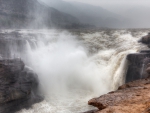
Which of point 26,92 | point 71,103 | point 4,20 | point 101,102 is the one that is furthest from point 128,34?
point 4,20

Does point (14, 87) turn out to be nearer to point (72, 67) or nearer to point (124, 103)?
point (72, 67)

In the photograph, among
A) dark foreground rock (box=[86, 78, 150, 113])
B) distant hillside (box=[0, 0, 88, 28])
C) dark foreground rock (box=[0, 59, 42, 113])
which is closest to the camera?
dark foreground rock (box=[86, 78, 150, 113])

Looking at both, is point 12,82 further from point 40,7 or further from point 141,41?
point 40,7

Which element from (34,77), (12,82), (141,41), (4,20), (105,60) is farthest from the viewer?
(4,20)

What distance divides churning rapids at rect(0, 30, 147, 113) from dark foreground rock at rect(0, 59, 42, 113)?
3.17 feet

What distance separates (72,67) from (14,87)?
9413 mm

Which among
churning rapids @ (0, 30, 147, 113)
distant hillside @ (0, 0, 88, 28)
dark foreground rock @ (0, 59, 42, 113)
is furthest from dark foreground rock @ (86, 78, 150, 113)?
distant hillside @ (0, 0, 88, 28)

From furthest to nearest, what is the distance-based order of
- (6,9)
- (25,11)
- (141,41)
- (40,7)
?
(40,7), (25,11), (6,9), (141,41)

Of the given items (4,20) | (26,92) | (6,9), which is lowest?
(26,92)

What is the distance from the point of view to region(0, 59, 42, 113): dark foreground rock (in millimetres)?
18734

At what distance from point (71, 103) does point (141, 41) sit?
52.4 feet

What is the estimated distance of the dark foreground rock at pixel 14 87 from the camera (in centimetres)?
1873

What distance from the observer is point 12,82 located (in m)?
19.6

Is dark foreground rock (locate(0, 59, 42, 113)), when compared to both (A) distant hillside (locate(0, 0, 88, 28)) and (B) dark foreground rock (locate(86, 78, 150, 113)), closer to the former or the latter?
(B) dark foreground rock (locate(86, 78, 150, 113))
